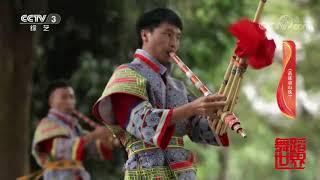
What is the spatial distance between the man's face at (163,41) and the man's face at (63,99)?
116 cm

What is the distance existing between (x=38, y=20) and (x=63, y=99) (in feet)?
1.27

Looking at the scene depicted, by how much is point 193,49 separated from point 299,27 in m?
0.93

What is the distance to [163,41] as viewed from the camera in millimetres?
1904

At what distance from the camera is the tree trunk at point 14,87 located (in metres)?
2.98

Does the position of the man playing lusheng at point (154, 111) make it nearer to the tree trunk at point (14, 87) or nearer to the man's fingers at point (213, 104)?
the man's fingers at point (213, 104)

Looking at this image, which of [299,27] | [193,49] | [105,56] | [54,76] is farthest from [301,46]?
[54,76]

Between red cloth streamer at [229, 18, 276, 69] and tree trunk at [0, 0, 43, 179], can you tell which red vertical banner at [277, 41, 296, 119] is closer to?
red cloth streamer at [229, 18, 276, 69]

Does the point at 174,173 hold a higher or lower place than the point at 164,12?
lower

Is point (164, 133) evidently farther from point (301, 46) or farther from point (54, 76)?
point (54, 76)

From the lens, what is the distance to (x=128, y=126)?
5.90ft

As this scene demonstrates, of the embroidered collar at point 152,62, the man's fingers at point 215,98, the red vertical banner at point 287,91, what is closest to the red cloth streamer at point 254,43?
the man's fingers at point 215,98

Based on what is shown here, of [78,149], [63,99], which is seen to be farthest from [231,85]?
[63,99]

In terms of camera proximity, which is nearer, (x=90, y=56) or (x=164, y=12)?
(x=164, y=12)

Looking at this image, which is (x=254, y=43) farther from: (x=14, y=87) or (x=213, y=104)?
(x=14, y=87)
